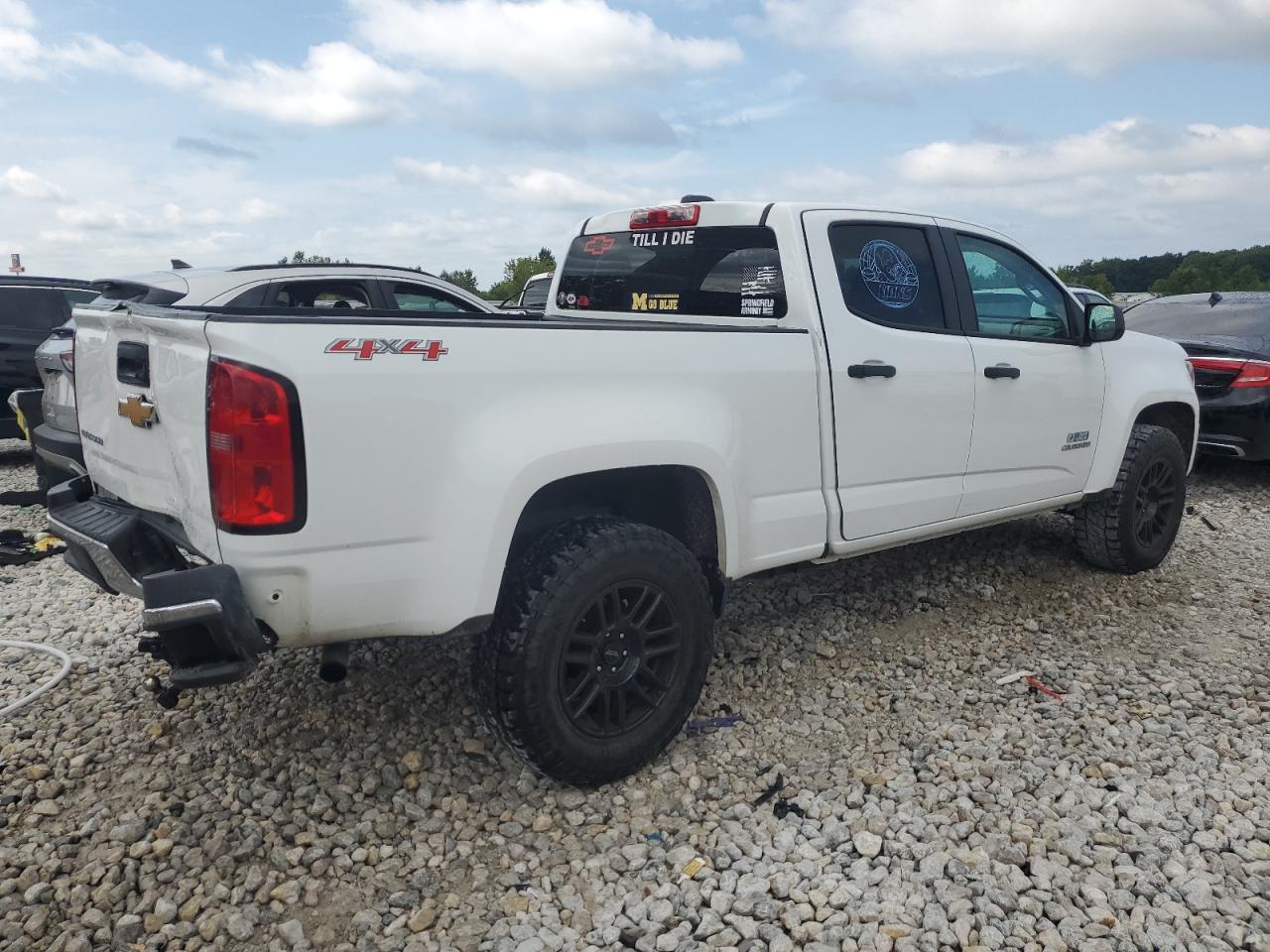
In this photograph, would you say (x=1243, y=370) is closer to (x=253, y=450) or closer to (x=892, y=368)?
(x=892, y=368)

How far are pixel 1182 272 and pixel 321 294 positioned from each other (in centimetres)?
4267

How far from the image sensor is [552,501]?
10.0 ft

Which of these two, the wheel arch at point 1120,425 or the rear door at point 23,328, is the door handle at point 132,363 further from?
the rear door at point 23,328

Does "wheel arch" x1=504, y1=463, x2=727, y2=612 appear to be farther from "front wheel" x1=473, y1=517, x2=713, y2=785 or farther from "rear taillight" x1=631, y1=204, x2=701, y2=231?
"rear taillight" x1=631, y1=204, x2=701, y2=231

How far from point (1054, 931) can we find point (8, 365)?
29.3 feet

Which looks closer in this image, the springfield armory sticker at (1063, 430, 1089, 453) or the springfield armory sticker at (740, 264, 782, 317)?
the springfield armory sticker at (740, 264, 782, 317)

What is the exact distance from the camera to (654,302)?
4.19 m

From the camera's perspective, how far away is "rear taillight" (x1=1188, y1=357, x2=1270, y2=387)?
695 centimetres

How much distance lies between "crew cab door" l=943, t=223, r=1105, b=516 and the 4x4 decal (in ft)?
8.12

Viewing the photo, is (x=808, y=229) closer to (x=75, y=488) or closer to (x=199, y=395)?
(x=199, y=395)

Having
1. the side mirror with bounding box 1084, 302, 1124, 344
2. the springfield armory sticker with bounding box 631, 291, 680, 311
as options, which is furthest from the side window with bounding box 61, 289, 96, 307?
the side mirror with bounding box 1084, 302, 1124, 344

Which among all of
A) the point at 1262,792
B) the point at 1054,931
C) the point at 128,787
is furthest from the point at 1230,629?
the point at 128,787

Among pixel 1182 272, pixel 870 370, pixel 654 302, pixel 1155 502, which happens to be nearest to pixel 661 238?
pixel 654 302

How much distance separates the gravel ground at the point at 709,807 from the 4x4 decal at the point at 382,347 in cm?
146
